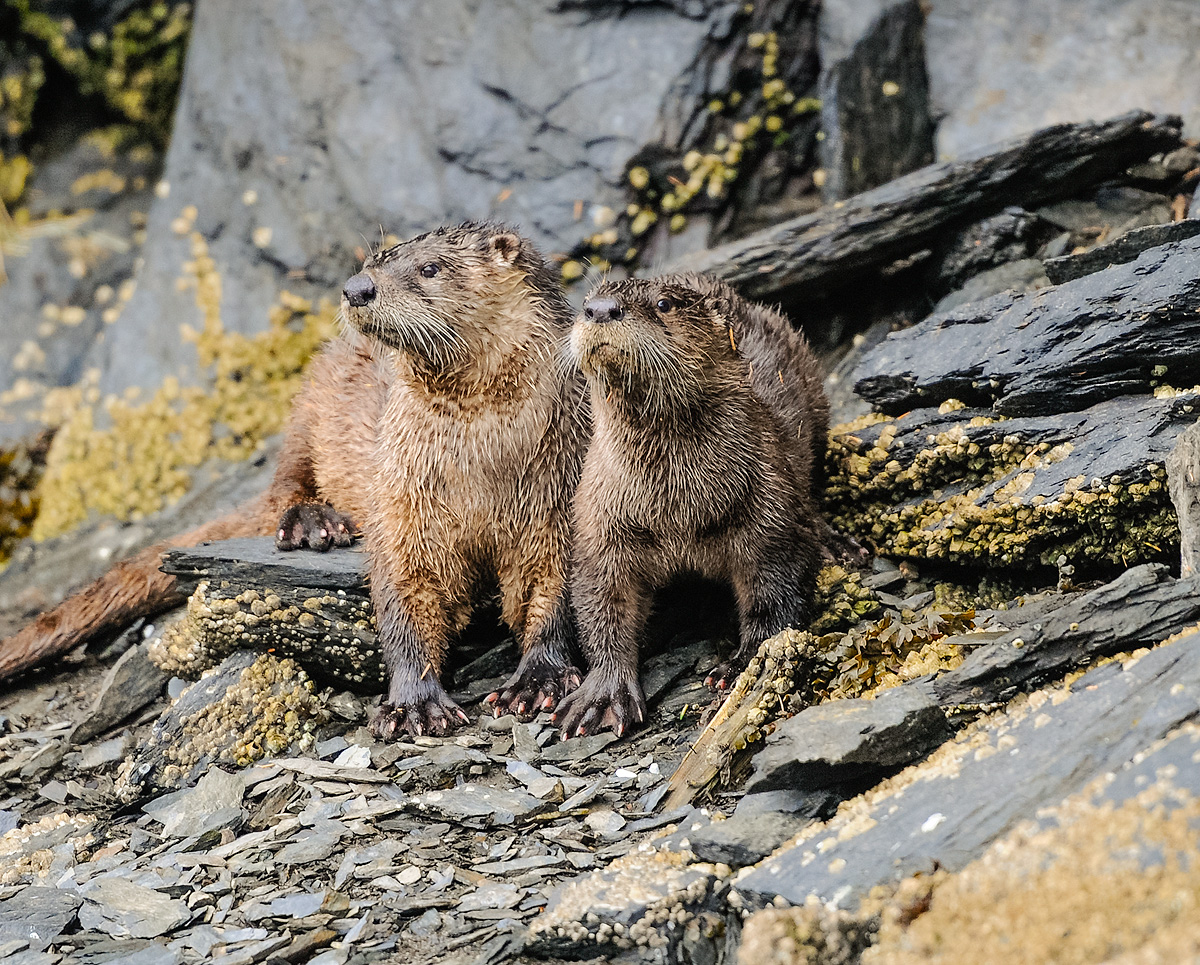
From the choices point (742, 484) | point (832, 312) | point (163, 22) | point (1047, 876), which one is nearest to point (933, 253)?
point (832, 312)

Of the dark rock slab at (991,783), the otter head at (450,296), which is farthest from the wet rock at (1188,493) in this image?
the otter head at (450,296)

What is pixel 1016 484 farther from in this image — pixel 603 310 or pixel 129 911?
pixel 129 911

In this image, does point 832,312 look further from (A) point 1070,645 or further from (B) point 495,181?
(A) point 1070,645

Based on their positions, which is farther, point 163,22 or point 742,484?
point 163,22

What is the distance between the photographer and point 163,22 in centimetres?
769

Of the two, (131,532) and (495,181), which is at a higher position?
(495,181)

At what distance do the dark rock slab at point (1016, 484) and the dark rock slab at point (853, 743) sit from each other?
106 cm

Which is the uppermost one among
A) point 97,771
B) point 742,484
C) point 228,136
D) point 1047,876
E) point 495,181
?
point 228,136

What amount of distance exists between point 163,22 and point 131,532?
3.53 meters

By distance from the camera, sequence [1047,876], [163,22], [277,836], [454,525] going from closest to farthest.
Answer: [1047,876]
[277,836]
[454,525]
[163,22]

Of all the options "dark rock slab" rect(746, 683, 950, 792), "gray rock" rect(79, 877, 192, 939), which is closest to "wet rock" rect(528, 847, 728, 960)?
"dark rock slab" rect(746, 683, 950, 792)

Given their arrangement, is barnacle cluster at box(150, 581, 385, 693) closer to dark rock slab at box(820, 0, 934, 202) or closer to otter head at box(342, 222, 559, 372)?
otter head at box(342, 222, 559, 372)

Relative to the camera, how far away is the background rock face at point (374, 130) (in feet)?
20.8

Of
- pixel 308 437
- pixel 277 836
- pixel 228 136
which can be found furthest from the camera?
pixel 228 136
